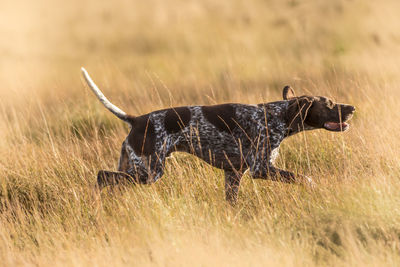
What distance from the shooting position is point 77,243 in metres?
4.11

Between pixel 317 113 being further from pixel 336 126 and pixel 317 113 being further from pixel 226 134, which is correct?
pixel 226 134

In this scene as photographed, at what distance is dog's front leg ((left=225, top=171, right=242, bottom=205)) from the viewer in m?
4.95

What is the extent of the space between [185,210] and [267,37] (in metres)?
11.3

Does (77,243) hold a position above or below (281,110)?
below

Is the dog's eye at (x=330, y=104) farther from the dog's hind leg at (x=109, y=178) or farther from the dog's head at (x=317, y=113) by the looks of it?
Result: the dog's hind leg at (x=109, y=178)

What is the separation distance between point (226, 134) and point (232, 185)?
0.49 m

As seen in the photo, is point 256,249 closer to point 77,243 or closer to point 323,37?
point 77,243

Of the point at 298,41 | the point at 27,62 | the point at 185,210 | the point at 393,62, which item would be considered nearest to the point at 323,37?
the point at 298,41

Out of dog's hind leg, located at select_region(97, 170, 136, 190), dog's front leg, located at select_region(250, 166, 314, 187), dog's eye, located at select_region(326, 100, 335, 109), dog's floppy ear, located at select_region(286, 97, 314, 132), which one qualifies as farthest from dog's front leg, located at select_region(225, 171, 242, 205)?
dog's eye, located at select_region(326, 100, 335, 109)

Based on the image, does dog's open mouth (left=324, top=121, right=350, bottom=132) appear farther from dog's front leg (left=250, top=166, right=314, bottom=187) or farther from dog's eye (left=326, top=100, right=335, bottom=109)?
dog's front leg (left=250, top=166, right=314, bottom=187)

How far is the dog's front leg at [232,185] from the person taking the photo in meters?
4.95

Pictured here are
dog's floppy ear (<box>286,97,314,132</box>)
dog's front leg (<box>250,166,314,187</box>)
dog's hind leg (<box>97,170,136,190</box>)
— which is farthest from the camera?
dog's floppy ear (<box>286,97,314,132</box>)

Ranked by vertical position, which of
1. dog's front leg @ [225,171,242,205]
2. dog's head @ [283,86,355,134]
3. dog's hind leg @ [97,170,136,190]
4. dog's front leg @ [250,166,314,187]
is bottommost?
dog's front leg @ [225,171,242,205]

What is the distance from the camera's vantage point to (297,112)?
195 inches
